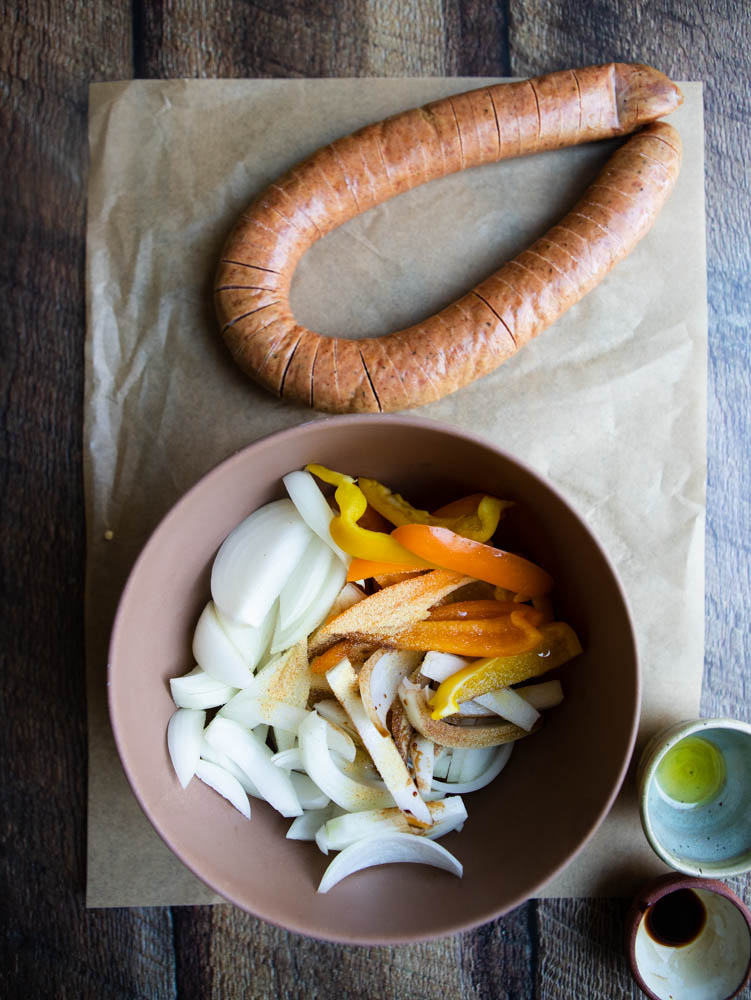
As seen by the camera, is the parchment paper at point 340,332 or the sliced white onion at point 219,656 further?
the parchment paper at point 340,332

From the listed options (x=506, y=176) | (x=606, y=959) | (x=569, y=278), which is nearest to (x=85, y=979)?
(x=606, y=959)

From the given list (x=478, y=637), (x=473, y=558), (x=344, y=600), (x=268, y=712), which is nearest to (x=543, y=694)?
(x=478, y=637)

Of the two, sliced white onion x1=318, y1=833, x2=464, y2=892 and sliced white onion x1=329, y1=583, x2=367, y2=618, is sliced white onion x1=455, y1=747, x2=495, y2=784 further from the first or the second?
sliced white onion x1=329, y1=583, x2=367, y2=618

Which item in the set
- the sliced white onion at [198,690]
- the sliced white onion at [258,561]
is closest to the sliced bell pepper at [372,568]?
the sliced white onion at [258,561]

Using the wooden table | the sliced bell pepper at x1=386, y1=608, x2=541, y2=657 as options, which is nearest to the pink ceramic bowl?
the sliced bell pepper at x1=386, y1=608, x2=541, y2=657

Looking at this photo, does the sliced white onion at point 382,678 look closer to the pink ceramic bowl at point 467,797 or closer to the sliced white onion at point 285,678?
the sliced white onion at point 285,678

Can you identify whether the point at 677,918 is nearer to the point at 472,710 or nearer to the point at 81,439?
the point at 472,710

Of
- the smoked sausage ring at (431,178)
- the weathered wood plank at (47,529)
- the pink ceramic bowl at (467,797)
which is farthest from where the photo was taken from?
the weathered wood plank at (47,529)
